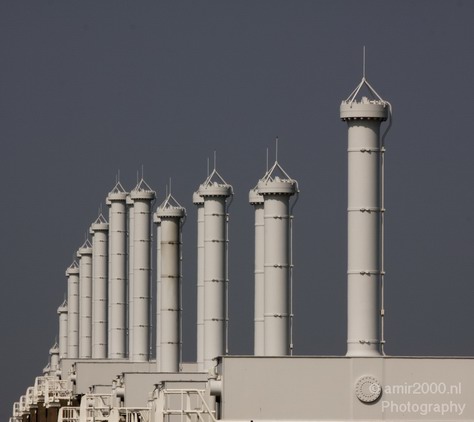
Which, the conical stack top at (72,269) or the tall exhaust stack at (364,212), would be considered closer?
the tall exhaust stack at (364,212)

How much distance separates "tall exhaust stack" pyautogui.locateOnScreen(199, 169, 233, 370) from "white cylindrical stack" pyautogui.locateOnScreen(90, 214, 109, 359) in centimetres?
3077

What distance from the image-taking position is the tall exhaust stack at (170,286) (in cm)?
8319

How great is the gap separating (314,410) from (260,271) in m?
26.6

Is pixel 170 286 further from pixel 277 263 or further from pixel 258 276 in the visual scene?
pixel 277 263

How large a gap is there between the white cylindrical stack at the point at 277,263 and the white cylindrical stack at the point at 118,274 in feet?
109

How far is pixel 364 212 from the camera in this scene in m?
58.9

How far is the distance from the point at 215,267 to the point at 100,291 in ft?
104

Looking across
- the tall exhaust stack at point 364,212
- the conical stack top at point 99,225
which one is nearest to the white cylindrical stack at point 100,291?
the conical stack top at point 99,225

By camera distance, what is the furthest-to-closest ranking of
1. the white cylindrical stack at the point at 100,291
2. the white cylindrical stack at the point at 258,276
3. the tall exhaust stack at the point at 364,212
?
the white cylindrical stack at the point at 100,291 → the white cylindrical stack at the point at 258,276 → the tall exhaust stack at the point at 364,212

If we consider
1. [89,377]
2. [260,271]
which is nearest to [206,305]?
[260,271]

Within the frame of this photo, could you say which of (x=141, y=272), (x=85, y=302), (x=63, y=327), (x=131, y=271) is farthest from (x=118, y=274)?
(x=63, y=327)

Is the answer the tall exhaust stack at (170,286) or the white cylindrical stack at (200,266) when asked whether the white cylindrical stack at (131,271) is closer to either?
the white cylindrical stack at (200,266)

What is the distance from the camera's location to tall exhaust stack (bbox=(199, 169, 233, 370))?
81.5m

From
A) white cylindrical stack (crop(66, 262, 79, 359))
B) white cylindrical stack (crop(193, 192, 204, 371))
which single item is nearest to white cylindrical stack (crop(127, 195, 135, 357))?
white cylindrical stack (crop(193, 192, 204, 371))
